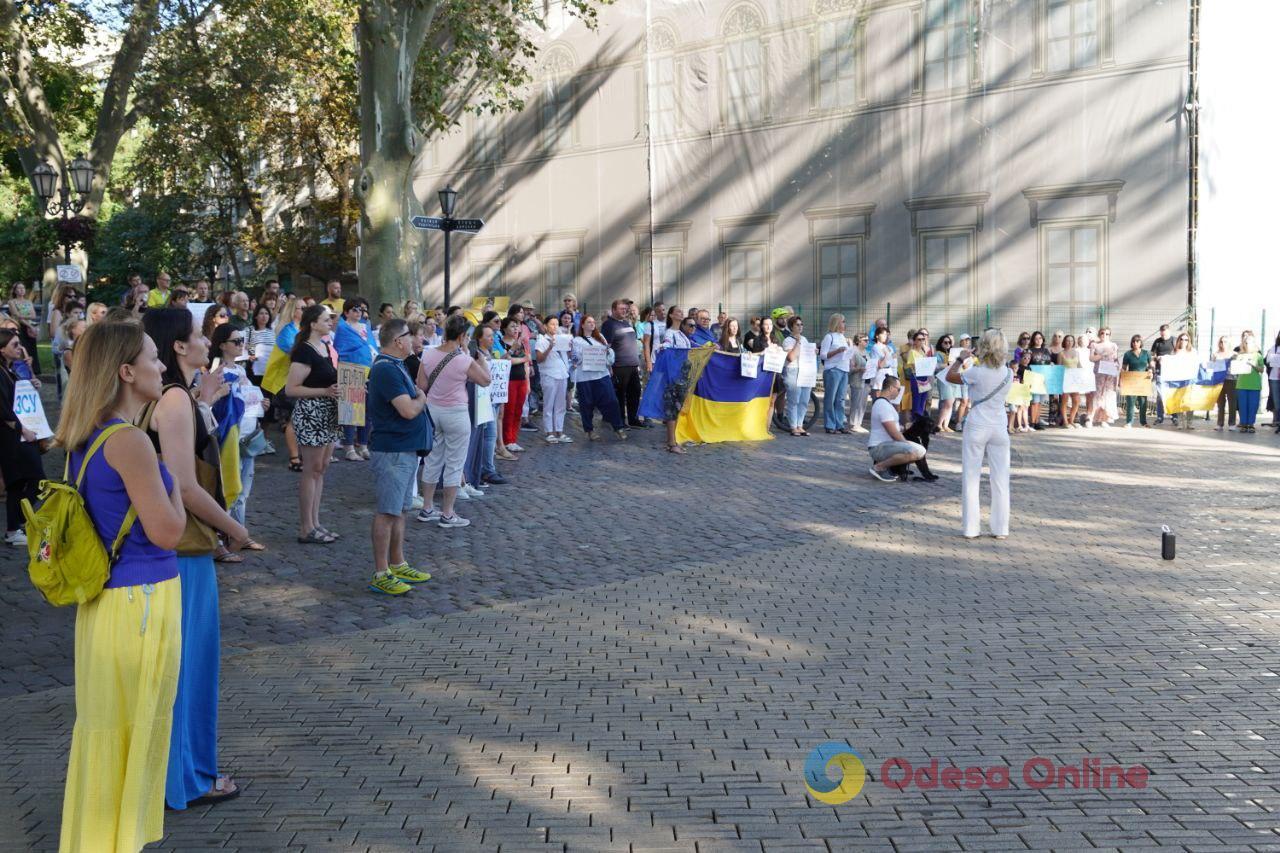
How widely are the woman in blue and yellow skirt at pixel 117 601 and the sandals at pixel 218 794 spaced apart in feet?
2.83

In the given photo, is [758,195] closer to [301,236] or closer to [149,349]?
[301,236]

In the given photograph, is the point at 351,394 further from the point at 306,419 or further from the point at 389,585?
the point at 389,585

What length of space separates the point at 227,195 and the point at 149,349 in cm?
3952

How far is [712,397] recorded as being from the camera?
18.6 metres

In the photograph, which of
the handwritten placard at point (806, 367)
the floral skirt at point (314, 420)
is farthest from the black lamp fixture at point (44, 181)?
the floral skirt at point (314, 420)

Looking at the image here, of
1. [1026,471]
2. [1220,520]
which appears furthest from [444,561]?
[1026,471]

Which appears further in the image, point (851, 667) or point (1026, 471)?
point (1026, 471)

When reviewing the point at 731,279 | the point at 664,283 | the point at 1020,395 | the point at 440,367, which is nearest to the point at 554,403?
the point at 440,367

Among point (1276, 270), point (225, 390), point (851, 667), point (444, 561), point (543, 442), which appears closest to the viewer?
point (851, 667)

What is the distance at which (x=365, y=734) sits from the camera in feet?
19.7

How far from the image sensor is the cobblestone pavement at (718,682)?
4.94 metres

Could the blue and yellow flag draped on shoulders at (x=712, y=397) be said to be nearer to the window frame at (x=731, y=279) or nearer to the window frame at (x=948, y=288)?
the window frame at (x=948, y=288)

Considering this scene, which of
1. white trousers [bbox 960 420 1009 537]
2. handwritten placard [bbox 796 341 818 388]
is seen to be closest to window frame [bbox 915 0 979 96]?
handwritten placard [bbox 796 341 818 388]

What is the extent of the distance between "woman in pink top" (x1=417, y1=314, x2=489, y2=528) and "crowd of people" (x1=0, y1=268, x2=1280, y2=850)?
2cm
